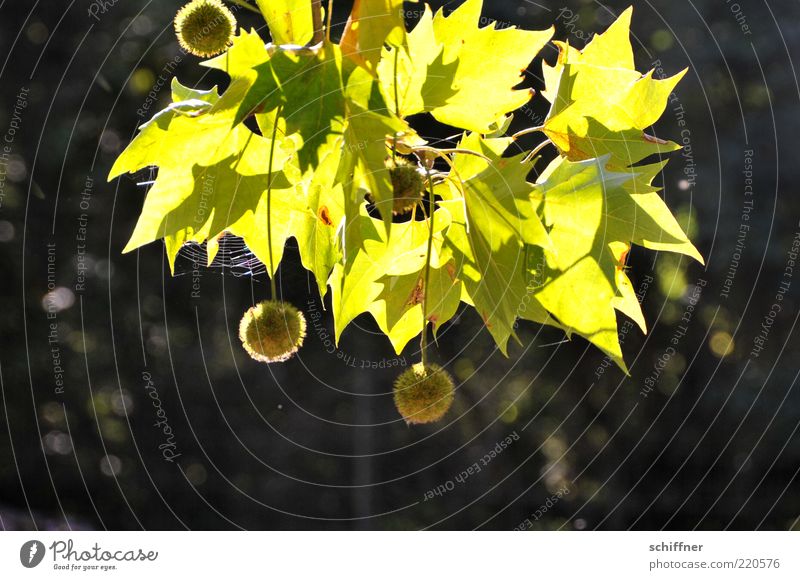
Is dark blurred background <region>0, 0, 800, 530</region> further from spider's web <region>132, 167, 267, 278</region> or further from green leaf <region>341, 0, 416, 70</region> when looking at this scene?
green leaf <region>341, 0, 416, 70</region>

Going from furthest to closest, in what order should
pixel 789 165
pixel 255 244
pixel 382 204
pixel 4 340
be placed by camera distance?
1. pixel 789 165
2. pixel 4 340
3. pixel 255 244
4. pixel 382 204

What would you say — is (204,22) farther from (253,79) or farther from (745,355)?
(745,355)

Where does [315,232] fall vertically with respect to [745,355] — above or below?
above

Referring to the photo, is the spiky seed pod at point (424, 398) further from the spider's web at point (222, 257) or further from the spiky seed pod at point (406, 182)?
the spider's web at point (222, 257)

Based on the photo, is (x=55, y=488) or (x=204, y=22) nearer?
(x=204, y=22)

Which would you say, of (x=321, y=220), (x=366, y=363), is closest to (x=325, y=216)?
(x=321, y=220)

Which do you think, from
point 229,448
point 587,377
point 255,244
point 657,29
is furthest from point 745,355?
point 255,244

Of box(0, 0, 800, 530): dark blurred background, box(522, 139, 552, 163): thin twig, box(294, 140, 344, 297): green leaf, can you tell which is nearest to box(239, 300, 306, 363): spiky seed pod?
box(294, 140, 344, 297): green leaf
